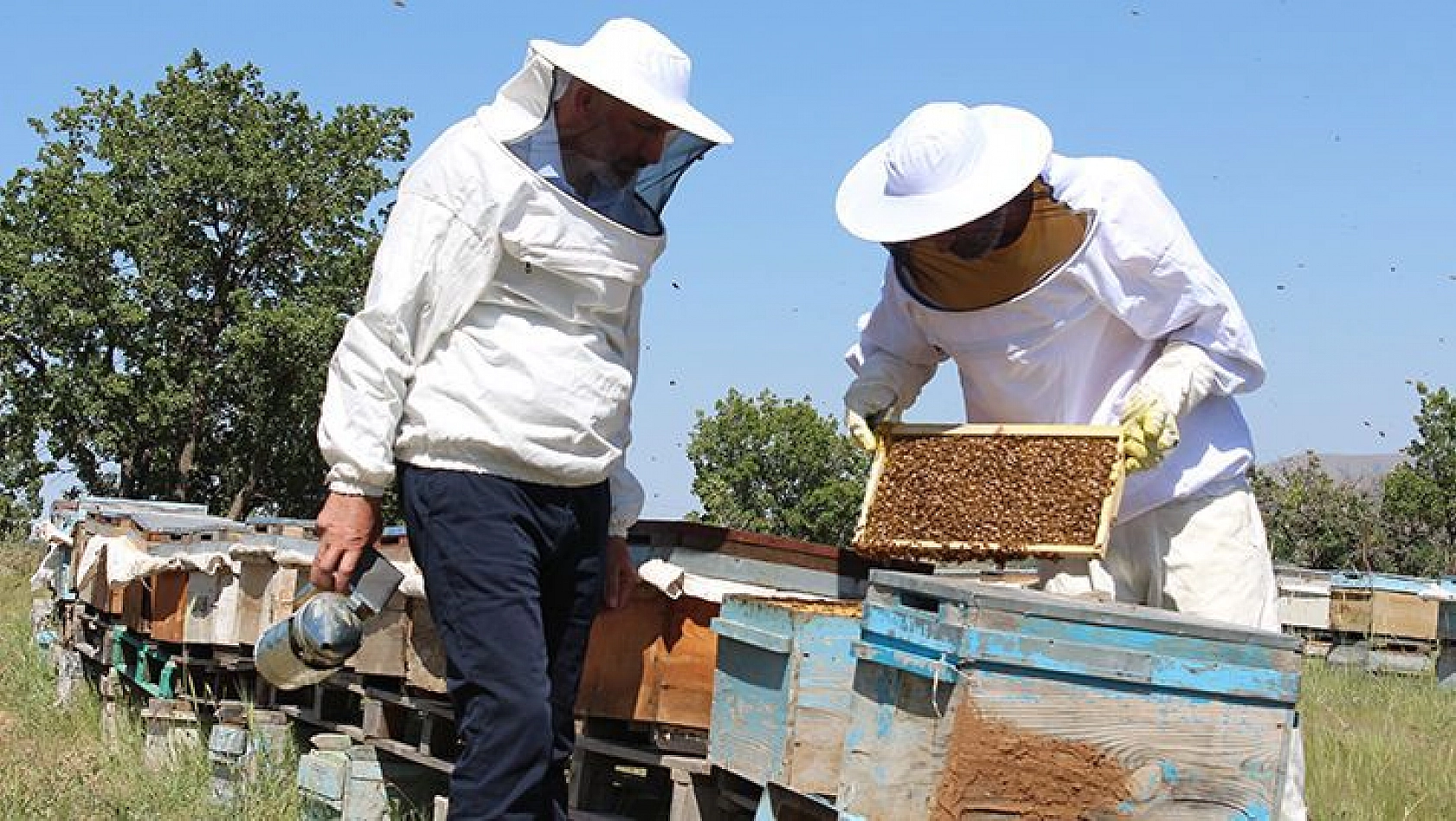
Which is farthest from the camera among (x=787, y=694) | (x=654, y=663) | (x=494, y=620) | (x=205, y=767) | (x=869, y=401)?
(x=205, y=767)

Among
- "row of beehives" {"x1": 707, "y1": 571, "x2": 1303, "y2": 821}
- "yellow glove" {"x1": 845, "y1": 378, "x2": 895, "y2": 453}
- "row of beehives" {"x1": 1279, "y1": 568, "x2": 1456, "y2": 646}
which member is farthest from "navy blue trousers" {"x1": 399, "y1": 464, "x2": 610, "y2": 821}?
"row of beehives" {"x1": 1279, "y1": 568, "x2": 1456, "y2": 646}

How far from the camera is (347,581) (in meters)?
3.77

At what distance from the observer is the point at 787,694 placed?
3830 millimetres

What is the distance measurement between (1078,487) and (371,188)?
26.3 meters

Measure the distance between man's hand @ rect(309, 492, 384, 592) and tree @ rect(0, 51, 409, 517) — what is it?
2317 cm

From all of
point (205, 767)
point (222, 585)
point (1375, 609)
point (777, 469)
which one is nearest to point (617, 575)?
point (205, 767)

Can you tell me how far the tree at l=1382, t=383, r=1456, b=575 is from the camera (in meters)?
28.5

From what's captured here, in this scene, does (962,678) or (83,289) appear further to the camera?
(83,289)

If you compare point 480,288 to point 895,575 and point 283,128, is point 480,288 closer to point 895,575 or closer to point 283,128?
point 895,575

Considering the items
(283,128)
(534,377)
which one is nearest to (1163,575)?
(534,377)

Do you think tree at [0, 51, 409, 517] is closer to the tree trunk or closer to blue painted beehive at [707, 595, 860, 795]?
the tree trunk

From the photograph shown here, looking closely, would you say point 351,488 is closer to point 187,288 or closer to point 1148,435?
point 1148,435

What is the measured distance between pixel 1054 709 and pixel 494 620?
1190 millimetres

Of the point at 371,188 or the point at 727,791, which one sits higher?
the point at 371,188
